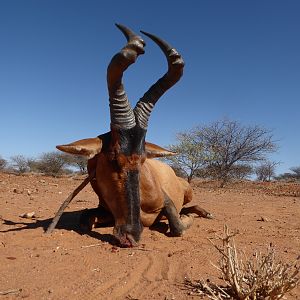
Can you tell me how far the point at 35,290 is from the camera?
3.19 meters

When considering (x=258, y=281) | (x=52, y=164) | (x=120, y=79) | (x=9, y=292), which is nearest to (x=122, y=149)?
(x=120, y=79)

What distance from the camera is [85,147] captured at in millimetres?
4750

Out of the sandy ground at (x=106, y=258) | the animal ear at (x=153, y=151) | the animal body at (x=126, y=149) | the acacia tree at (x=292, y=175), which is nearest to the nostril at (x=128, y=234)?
the animal body at (x=126, y=149)

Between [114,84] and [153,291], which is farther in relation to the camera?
[114,84]

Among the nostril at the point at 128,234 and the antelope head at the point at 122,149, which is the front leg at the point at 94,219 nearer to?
the antelope head at the point at 122,149

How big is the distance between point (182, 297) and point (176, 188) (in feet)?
11.5

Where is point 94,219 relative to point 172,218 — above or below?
below

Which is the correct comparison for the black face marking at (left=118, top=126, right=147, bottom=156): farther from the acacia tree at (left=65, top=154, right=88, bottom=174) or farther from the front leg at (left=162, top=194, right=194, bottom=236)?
the acacia tree at (left=65, top=154, right=88, bottom=174)

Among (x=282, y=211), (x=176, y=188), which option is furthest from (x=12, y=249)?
(x=282, y=211)

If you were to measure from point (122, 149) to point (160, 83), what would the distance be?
110 cm

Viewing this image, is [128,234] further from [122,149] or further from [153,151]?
[153,151]

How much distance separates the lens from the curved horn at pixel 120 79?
4469 mm

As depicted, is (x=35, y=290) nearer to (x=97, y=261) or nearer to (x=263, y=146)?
(x=97, y=261)

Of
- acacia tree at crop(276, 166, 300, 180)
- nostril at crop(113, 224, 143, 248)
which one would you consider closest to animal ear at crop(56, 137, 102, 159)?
nostril at crop(113, 224, 143, 248)
